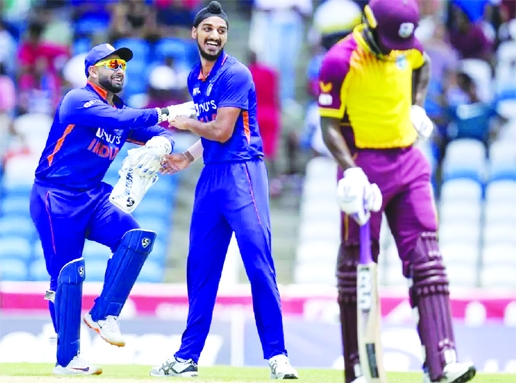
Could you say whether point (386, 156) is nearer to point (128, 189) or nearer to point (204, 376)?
point (128, 189)

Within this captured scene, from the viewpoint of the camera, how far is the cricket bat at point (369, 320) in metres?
6.99

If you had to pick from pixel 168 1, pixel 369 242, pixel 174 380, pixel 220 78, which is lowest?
pixel 174 380

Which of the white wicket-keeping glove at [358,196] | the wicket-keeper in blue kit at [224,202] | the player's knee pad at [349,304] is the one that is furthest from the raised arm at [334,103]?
the wicket-keeper in blue kit at [224,202]

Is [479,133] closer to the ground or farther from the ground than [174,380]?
farther from the ground

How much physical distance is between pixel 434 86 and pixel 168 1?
396cm

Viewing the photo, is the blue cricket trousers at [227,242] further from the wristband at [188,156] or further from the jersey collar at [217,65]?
the jersey collar at [217,65]

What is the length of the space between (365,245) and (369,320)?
16.3 inches

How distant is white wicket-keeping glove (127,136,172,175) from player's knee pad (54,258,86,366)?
2.56 ft

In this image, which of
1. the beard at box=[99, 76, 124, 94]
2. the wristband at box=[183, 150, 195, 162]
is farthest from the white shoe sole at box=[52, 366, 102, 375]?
the beard at box=[99, 76, 124, 94]

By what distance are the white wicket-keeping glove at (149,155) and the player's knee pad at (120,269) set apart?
45 cm

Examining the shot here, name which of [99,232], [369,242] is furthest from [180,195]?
[369,242]

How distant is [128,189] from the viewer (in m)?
8.79

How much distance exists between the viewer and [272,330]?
8.57 m

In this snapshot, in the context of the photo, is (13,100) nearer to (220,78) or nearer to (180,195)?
(180,195)
